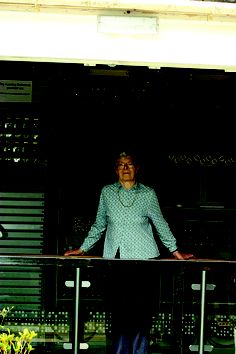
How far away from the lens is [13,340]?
624cm

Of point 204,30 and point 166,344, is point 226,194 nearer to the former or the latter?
point 166,344

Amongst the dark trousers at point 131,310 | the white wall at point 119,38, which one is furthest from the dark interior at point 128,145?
the white wall at point 119,38

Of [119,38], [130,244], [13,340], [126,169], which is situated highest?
[119,38]

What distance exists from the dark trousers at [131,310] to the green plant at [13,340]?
954 mm

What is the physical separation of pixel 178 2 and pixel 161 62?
59 centimetres

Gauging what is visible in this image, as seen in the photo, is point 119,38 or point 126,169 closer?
point 119,38

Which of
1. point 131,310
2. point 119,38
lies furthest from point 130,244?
point 119,38

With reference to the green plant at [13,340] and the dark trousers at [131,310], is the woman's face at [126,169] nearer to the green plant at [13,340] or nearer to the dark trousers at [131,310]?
the dark trousers at [131,310]

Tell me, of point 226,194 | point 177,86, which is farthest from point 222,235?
point 177,86

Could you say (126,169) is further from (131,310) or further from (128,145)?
(128,145)

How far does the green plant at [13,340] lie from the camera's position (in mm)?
4934

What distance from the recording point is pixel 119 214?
273 inches

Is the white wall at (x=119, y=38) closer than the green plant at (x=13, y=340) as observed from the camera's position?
No

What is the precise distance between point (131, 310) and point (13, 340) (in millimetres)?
1288
